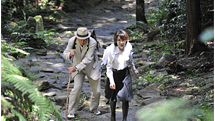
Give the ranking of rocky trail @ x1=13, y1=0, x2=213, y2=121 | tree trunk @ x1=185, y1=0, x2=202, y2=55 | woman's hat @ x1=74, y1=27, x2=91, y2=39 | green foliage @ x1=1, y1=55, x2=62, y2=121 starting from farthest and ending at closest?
tree trunk @ x1=185, y1=0, x2=202, y2=55, rocky trail @ x1=13, y1=0, x2=213, y2=121, woman's hat @ x1=74, y1=27, x2=91, y2=39, green foliage @ x1=1, y1=55, x2=62, y2=121

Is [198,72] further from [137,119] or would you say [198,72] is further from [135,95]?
[137,119]

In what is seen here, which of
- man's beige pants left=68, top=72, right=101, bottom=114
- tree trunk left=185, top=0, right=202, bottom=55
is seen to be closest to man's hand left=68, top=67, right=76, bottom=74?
man's beige pants left=68, top=72, right=101, bottom=114

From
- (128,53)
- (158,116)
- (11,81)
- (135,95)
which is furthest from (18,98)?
(135,95)

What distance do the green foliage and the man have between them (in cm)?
372

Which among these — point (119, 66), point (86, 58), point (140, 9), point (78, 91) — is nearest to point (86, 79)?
point (78, 91)

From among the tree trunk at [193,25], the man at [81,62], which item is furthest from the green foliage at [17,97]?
the tree trunk at [193,25]

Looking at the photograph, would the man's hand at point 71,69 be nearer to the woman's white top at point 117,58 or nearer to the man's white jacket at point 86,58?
the man's white jacket at point 86,58

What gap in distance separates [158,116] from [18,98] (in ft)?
13.9

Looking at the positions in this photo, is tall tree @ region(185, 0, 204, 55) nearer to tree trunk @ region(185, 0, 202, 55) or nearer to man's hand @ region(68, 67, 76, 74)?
tree trunk @ region(185, 0, 202, 55)

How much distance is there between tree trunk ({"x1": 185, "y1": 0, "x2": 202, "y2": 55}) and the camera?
994 cm

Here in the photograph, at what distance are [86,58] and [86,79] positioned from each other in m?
4.34

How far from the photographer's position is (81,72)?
6.26 metres

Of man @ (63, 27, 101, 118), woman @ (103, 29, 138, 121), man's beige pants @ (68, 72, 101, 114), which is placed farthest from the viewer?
man's beige pants @ (68, 72, 101, 114)

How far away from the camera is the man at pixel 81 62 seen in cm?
590
